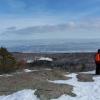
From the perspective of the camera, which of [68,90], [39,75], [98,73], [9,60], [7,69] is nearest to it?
[68,90]

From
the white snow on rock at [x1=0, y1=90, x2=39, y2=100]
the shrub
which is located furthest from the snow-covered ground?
the shrub

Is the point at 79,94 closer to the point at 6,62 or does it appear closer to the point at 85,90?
the point at 85,90

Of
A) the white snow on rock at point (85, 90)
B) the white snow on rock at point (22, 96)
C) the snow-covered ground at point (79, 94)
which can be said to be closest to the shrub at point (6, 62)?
the white snow on rock at point (85, 90)

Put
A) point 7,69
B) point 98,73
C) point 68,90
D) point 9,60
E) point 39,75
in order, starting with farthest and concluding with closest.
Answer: point 9,60 < point 7,69 < point 98,73 < point 39,75 < point 68,90

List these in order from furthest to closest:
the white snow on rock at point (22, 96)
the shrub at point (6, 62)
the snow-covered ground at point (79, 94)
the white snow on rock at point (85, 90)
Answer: the shrub at point (6, 62) < the white snow on rock at point (85, 90) < the snow-covered ground at point (79, 94) < the white snow on rock at point (22, 96)

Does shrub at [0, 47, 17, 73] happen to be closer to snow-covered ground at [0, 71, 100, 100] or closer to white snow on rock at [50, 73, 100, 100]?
white snow on rock at [50, 73, 100, 100]

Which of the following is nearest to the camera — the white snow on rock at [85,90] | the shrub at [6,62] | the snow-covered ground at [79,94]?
the snow-covered ground at [79,94]

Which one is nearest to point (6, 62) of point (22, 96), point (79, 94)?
point (79, 94)

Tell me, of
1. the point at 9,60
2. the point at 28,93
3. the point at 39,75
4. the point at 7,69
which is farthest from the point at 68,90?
the point at 9,60

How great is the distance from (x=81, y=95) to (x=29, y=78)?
3.24m

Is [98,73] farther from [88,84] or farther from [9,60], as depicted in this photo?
[9,60]

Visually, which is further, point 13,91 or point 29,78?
point 29,78

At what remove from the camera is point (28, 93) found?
16.1 meters

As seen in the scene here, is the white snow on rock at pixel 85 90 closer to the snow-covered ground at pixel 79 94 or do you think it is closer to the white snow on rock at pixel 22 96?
the snow-covered ground at pixel 79 94
